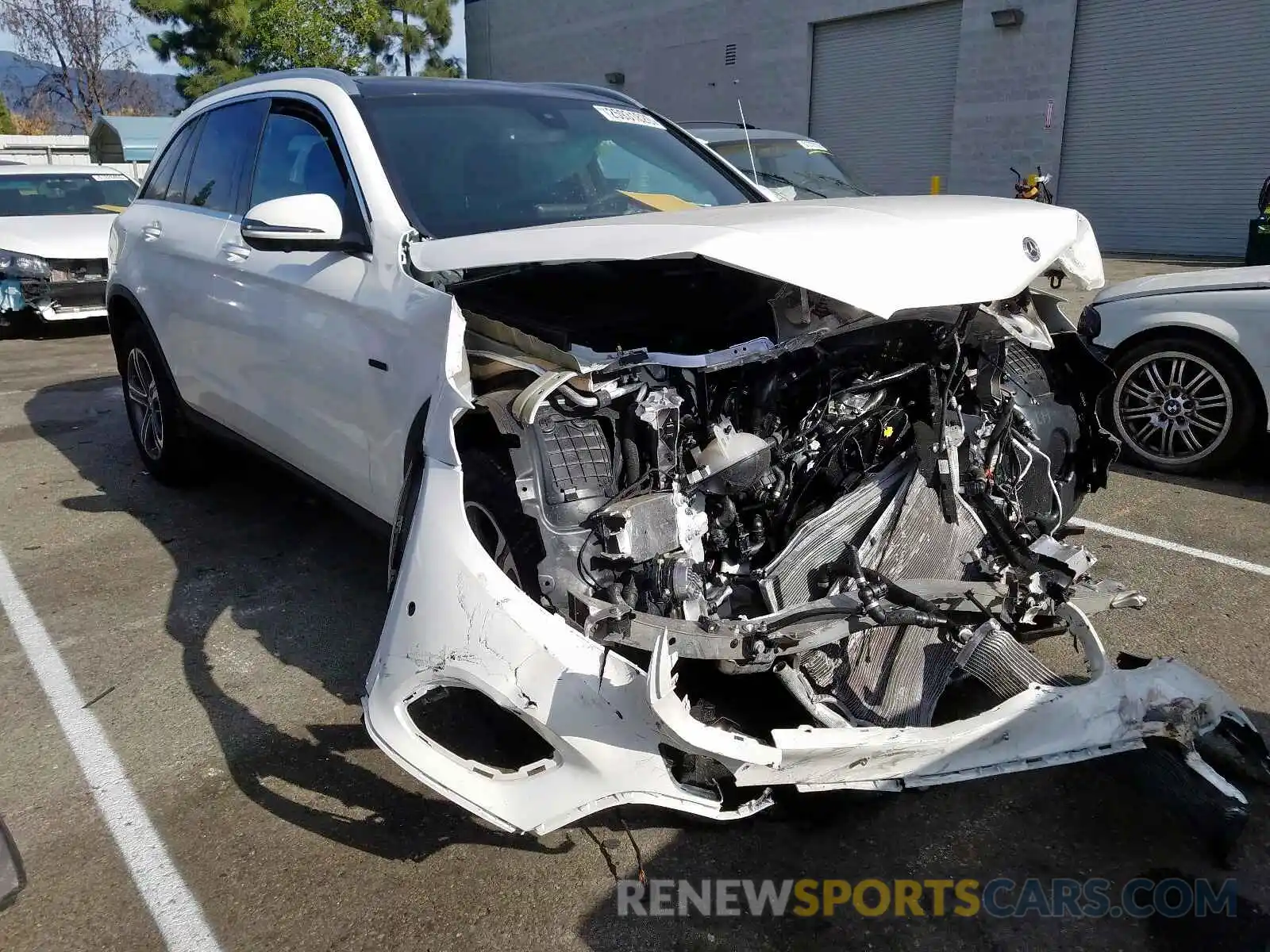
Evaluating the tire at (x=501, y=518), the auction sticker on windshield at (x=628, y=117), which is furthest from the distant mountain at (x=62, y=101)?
the tire at (x=501, y=518)

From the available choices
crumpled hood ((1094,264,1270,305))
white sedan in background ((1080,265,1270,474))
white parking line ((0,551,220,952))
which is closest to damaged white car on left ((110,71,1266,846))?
white parking line ((0,551,220,952))

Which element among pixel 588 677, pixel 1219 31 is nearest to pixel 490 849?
pixel 588 677

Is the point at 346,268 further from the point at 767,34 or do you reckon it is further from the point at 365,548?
the point at 767,34

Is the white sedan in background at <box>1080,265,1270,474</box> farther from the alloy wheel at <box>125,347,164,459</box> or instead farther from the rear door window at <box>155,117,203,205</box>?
the alloy wheel at <box>125,347,164,459</box>

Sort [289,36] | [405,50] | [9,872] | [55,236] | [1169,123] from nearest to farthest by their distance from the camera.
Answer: [9,872], [55,236], [1169,123], [289,36], [405,50]

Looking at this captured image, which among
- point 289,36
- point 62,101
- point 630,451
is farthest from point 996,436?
point 62,101

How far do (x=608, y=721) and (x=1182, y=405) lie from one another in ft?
14.5

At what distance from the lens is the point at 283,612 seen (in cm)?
392

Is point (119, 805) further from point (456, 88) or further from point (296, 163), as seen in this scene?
point (456, 88)

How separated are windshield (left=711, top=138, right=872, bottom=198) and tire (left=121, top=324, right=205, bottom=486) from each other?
5.42m

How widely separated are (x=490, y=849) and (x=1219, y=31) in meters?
17.3

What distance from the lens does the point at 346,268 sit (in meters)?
3.23

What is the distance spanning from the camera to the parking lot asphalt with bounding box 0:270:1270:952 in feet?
7.53

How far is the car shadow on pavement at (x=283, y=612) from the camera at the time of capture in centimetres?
271
